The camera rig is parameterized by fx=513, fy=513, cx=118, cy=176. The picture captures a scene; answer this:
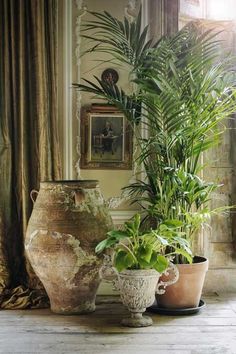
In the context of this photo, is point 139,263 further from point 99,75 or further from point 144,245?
point 99,75

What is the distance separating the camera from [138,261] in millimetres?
2740

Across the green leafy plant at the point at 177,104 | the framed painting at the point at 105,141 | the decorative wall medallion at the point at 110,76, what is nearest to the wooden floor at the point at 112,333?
the green leafy plant at the point at 177,104

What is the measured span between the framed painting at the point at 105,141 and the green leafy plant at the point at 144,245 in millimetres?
812

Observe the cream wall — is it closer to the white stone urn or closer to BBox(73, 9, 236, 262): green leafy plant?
BBox(73, 9, 236, 262): green leafy plant

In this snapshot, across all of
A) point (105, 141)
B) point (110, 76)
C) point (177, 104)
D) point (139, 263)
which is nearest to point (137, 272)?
point (139, 263)

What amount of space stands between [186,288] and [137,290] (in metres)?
0.40

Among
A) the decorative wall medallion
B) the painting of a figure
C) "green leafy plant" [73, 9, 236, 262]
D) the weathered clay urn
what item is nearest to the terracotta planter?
"green leafy plant" [73, 9, 236, 262]

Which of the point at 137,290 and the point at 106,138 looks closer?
the point at 137,290

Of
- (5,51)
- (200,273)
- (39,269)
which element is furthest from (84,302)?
(5,51)

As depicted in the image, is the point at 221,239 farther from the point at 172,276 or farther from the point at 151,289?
the point at 151,289

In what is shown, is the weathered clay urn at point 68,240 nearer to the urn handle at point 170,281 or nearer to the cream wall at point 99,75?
the urn handle at point 170,281

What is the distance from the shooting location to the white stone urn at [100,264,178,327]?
A: 274cm

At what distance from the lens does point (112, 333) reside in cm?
268

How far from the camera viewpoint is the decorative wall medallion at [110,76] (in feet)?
11.5
